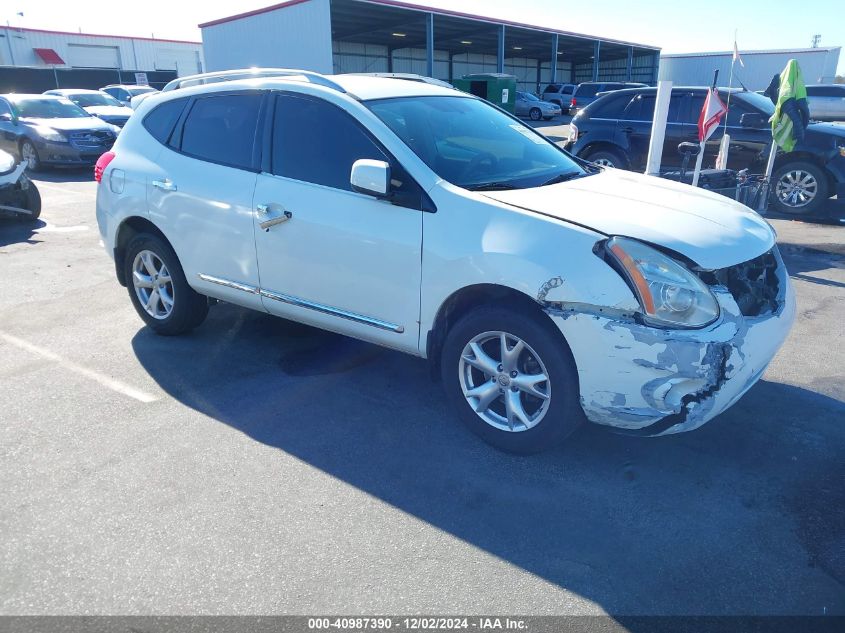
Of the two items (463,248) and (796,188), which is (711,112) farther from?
(463,248)

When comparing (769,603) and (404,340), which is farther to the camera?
(404,340)

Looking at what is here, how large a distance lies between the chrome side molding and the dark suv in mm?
7782

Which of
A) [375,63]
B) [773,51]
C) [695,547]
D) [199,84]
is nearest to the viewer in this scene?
[695,547]

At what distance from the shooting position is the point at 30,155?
47.4ft

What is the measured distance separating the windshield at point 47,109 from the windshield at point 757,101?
1373 cm

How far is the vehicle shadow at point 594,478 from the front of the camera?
8.54 feet

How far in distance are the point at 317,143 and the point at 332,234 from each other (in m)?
0.62

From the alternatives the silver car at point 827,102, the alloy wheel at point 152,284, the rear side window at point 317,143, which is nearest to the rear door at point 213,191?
the rear side window at point 317,143

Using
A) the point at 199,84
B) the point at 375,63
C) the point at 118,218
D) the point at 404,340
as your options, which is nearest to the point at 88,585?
the point at 404,340

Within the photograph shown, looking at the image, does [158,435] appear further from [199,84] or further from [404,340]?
[199,84]

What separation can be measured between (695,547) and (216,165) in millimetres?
3601

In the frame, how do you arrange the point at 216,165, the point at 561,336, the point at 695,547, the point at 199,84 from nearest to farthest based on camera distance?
the point at 695,547 < the point at 561,336 < the point at 216,165 < the point at 199,84

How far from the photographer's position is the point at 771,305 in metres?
3.30

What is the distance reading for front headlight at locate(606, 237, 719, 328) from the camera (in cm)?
289
